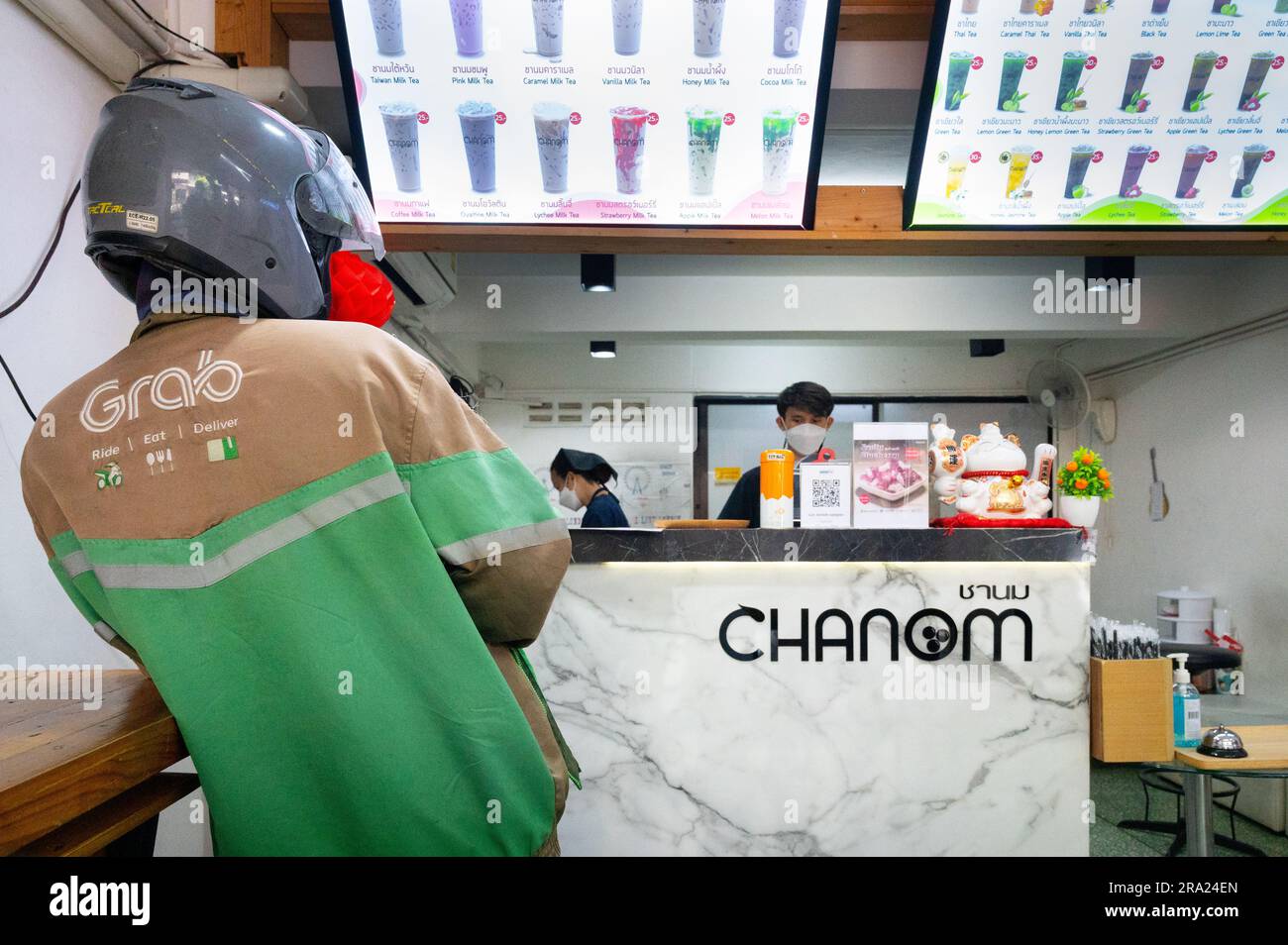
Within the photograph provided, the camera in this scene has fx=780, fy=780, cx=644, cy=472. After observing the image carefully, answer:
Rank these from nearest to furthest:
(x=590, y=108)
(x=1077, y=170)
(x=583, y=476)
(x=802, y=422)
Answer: (x=590, y=108)
(x=1077, y=170)
(x=802, y=422)
(x=583, y=476)

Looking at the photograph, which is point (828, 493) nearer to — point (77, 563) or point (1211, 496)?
point (77, 563)

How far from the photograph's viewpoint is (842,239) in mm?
2520

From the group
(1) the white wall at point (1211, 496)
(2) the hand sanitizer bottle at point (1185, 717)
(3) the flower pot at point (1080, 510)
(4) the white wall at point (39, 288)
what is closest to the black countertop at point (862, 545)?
(3) the flower pot at point (1080, 510)

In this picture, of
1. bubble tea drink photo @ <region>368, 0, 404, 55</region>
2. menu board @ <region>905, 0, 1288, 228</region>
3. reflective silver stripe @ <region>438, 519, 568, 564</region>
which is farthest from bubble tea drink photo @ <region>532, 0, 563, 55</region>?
reflective silver stripe @ <region>438, 519, 568, 564</region>

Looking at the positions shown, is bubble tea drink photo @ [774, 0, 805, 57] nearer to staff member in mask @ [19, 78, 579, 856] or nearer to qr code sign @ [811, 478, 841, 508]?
qr code sign @ [811, 478, 841, 508]

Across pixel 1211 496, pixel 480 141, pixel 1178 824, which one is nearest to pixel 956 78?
pixel 480 141

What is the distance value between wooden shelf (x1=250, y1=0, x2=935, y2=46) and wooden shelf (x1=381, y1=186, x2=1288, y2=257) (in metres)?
0.44

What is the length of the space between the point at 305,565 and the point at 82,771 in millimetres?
289

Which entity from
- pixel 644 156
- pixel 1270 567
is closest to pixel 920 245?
pixel 644 156

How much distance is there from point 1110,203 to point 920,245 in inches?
21.9

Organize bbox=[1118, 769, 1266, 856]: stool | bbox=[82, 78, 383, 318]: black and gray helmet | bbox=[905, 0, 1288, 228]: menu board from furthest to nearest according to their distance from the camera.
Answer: bbox=[1118, 769, 1266, 856]: stool < bbox=[905, 0, 1288, 228]: menu board < bbox=[82, 78, 383, 318]: black and gray helmet

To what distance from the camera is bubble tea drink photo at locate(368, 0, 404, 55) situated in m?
2.08

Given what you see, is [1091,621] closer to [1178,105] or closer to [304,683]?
[1178,105]

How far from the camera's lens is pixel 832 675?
1989 mm
